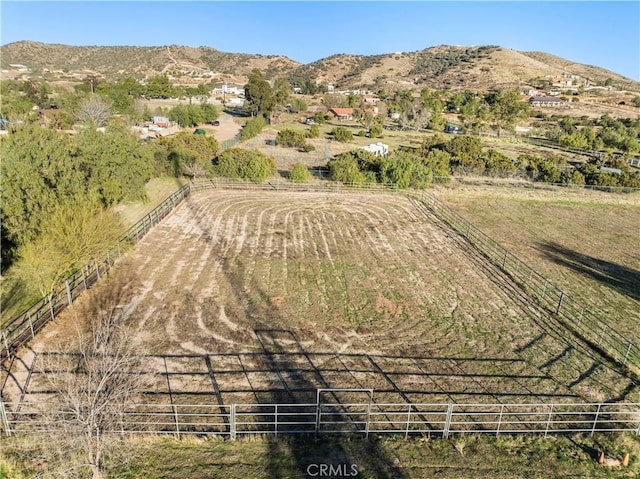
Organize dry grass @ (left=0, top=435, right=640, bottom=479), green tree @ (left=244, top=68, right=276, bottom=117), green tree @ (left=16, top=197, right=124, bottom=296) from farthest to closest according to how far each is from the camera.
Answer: green tree @ (left=244, top=68, right=276, bottom=117), green tree @ (left=16, top=197, right=124, bottom=296), dry grass @ (left=0, top=435, right=640, bottom=479)

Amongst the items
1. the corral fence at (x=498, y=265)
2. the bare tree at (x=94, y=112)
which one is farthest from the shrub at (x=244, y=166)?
the bare tree at (x=94, y=112)

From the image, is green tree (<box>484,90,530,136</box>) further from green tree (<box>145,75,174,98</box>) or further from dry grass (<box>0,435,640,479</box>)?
dry grass (<box>0,435,640,479</box>)

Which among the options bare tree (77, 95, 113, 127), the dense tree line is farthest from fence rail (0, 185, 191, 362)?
bare tree (77, 95, 113, 127)

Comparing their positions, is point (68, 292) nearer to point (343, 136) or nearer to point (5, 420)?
point (5, 420)

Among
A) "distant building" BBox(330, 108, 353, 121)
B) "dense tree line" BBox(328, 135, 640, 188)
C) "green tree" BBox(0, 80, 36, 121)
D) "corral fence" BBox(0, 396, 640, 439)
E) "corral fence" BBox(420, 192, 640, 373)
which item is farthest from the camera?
"distant building" BBox(330, 108, 353, 121)

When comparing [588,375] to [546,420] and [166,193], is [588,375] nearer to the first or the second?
[546,420]

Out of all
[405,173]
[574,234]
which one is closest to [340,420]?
[574,234]

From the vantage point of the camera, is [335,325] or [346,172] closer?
[335,325]
